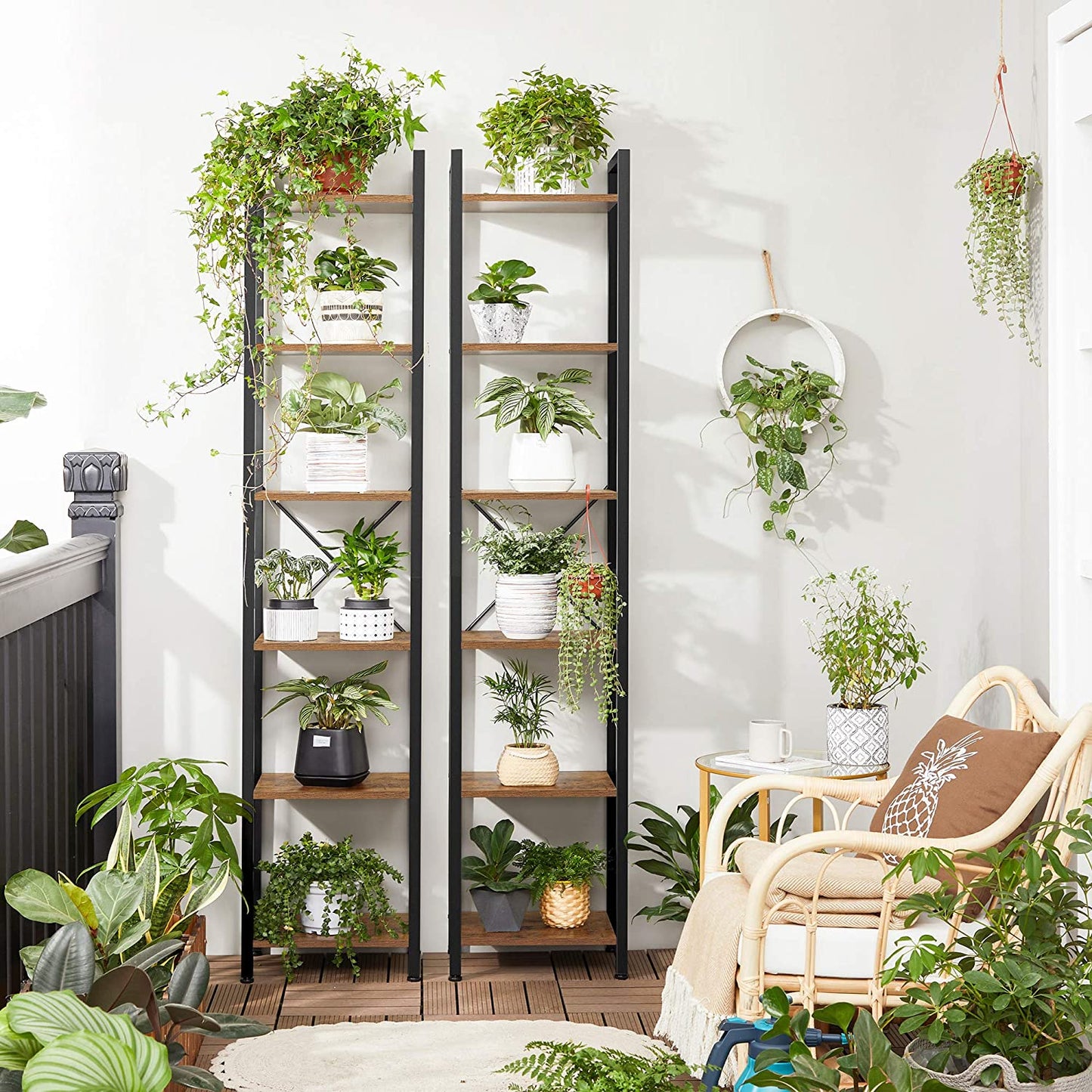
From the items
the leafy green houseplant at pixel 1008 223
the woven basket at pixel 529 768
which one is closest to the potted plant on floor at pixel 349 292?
the woven basket at pixel 529 768

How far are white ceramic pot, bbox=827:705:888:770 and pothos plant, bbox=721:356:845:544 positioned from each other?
61cm

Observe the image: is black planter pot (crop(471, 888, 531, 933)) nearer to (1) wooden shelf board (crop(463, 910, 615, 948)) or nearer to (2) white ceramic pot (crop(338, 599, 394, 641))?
(1) wooden shelf board (crop(463, 910, 615, 948))

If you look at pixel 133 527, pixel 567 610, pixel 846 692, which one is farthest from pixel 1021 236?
pixel 133 527

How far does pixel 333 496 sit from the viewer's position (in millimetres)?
3246

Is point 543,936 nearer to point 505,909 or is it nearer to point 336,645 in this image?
point 505,909

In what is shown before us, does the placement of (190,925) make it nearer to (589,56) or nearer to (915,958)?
(915,958)

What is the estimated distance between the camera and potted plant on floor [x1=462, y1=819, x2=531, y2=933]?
3.35 metres

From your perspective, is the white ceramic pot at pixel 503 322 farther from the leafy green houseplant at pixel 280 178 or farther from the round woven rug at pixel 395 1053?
the round woven rug at pixel 395 1053

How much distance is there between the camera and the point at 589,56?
3.49 m

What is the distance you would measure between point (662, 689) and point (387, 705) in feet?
2.70

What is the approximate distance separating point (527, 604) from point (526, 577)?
74 millimetres

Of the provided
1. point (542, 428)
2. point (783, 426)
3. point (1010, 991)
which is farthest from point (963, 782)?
point (542, 428)

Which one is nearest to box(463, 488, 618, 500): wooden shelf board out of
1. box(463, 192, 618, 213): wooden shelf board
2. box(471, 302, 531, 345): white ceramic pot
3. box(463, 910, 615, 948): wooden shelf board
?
box(471, 302, 531, 345): white ceramic pot

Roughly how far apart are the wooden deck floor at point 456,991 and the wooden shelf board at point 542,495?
1.31m
